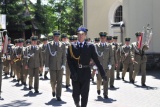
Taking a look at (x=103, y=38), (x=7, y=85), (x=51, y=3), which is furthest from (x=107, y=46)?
(x=51, y=3)

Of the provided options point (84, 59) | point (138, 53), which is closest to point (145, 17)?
point (138, 53)

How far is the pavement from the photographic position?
32.0 feet

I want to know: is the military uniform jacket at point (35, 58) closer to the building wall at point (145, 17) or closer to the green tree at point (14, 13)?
the building wall at point (145, 17)

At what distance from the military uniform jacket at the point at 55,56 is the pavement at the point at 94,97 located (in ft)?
3.43

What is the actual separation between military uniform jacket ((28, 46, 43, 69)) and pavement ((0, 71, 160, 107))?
947 millimetres

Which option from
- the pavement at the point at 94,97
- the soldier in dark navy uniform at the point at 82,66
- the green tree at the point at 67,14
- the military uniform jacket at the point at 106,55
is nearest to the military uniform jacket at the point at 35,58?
the pavement at the point at 94,97

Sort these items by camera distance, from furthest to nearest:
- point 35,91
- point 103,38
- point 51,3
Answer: point 51,3 < point 35,91 < point 103,38

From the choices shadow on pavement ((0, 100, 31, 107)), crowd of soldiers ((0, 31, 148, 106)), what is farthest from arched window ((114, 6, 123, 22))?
shadow on pavement ((0, 100, 31, 107))

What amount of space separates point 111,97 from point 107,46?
1.61m

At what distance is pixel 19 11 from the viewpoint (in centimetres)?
3020

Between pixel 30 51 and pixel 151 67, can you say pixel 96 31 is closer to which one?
pixel 151 67

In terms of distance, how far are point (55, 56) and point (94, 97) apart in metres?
1.78

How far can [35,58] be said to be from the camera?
12094 millimetres

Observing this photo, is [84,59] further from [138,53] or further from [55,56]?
[138,53]
